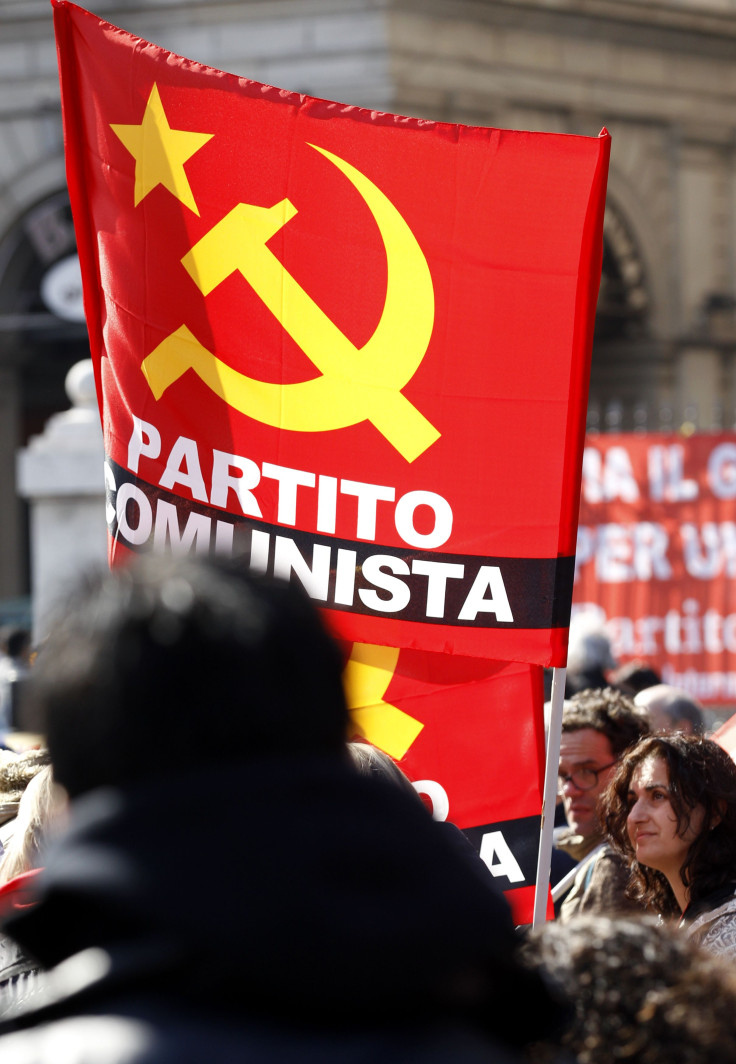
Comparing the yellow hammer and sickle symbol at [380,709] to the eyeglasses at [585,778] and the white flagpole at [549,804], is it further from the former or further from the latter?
the eyeglasses at [585,778]

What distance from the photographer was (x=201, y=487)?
3197mm

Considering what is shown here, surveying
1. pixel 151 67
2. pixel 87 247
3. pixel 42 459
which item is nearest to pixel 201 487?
pixel 87 247

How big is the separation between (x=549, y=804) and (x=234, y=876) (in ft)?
6.52

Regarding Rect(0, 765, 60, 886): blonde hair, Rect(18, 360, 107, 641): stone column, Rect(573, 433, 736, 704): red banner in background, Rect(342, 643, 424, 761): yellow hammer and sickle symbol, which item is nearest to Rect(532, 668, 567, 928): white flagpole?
Rect(342, 643, 424, 761): yellow hammer and sickle symbol

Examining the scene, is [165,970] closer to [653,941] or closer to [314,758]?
[314,758]

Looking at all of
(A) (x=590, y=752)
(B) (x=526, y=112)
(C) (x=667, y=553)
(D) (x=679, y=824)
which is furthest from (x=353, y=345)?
(B) (x=526, y=112)

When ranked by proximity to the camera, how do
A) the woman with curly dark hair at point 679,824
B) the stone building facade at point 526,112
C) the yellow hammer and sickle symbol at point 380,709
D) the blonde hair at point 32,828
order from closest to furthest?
the blonde hair at point 32,828 → the woman with curly dark hair at point 679,824 → the yellow hammer and sickle symbol at point 380,709 → the stone building facade at point 526,112

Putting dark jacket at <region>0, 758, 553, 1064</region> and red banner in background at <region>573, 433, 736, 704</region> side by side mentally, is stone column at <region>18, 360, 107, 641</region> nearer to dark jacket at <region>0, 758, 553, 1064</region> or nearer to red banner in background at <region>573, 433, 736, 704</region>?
red banner in background at <region>573, 433, 736, 704</region>

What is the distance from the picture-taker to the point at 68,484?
25.1 ft

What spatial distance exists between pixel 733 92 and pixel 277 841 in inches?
715

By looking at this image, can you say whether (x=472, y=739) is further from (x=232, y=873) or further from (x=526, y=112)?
(x=526, y=112)

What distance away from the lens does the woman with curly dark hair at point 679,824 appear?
304 centimetres

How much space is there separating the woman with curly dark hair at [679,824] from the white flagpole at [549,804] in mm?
316

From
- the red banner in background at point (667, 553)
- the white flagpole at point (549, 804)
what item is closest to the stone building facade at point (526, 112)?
the red banner in background at point (667, 553)
